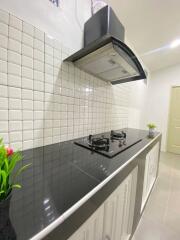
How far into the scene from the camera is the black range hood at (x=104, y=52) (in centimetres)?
89

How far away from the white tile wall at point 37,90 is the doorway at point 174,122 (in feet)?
11.1

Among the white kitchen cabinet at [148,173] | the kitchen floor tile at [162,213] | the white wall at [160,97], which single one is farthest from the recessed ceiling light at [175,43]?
the kitchen floor tile at [162,213]

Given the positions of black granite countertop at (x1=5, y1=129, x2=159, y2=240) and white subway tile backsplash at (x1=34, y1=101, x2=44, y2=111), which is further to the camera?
white subway tile backsplash at (x1=34, y1=101, x2=44, y2=111)

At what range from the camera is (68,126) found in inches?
46.7

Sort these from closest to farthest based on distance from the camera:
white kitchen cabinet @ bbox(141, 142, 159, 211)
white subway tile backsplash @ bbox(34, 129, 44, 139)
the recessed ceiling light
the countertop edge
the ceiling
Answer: the countertop edge, white subway tile backsplash @ bbox(34, 129, 44, 139), white kitchen cabinet @ bbox(141, 142, 159, 211), the ceiling, the recessed ceiling light

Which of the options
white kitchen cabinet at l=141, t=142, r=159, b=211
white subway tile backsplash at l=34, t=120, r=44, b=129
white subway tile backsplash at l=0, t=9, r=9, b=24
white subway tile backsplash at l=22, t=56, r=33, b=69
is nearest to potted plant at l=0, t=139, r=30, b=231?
white subway tile backsplash at l=34, t=120, r=44, b=129

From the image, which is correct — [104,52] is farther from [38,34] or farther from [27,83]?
[27,83]

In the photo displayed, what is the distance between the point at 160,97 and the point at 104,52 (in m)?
3.68

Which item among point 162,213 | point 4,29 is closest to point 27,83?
point 4,29

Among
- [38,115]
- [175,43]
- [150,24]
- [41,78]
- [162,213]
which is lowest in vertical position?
[162,213]

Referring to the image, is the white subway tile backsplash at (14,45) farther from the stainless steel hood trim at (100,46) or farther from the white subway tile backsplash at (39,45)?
the stainless steel hood trim at (100,46)

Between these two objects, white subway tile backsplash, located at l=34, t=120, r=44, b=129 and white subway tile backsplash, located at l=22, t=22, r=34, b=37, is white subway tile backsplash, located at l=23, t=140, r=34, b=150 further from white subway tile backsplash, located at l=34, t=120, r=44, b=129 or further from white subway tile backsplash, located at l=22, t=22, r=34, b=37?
white subway tile backsplash, located at l=22, t=22, r=34, b=37

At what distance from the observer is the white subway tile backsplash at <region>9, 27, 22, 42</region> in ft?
2.47

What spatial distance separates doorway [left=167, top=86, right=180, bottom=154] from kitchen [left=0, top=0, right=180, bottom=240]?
8.04 feet
